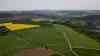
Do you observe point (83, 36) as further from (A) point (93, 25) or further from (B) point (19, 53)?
(B) point (19, 53)

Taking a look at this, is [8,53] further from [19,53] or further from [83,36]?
[83,36]

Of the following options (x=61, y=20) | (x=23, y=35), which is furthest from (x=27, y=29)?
(x=61, y=20)

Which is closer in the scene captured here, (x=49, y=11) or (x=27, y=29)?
(x=27, y=29)

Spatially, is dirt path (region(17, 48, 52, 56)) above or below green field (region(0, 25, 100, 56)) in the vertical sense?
below

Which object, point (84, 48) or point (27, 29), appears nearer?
point (84, 48)

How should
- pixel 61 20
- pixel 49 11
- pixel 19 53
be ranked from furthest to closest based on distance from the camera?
pixel 49 11 → pixel 61 20 → pixel 19 53

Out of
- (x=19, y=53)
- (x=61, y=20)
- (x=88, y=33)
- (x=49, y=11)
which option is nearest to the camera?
(x=19, y=53)

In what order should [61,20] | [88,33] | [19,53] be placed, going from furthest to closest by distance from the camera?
[61,20] < [88,33] < [19,53]

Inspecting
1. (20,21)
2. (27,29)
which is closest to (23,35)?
(27,29)

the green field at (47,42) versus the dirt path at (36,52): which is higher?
the green field at (47,42)
